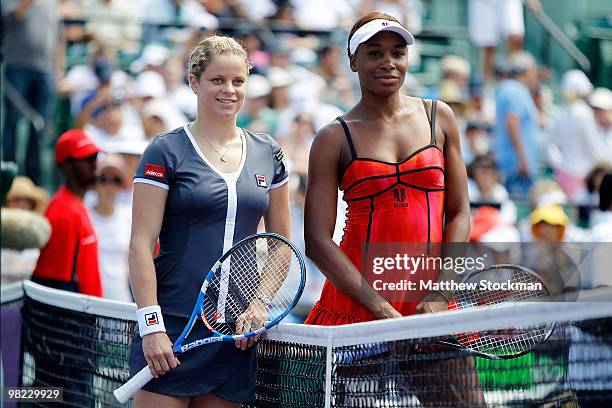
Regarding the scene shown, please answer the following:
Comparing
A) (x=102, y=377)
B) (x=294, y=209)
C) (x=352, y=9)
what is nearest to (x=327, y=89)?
(x=352, y=9)

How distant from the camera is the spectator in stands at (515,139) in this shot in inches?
512

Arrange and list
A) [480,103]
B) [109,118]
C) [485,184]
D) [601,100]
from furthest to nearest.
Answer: [480,103]
[601,100]
[485,184]
[109,118]

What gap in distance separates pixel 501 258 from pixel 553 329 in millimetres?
4533

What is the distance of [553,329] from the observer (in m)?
3.54

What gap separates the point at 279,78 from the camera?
12.9 metres

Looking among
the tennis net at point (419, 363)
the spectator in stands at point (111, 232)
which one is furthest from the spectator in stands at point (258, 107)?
the tennis net at point (419, 363)

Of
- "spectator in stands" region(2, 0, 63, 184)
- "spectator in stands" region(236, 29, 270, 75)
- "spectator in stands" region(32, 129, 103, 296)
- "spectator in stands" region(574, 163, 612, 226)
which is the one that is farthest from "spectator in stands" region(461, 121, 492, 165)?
"spectator in stands" region(32, 129, 103, 296)

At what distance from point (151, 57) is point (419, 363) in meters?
9.16

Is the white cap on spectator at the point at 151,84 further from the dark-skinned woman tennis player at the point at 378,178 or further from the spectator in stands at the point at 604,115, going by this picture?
the dark-skinned woman tennis player at the point at 378,178

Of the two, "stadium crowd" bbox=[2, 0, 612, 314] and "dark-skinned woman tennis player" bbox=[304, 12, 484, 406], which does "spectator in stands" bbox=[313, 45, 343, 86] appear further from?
"dark-skinned woman tennis player" bbox=[304, 12, 484, 406]

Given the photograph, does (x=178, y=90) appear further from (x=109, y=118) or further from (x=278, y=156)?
(x=278, y=156)

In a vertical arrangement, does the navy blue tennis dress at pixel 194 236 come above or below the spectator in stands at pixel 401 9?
below

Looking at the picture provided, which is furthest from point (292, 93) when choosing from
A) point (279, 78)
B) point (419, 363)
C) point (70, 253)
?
point (419, 363)

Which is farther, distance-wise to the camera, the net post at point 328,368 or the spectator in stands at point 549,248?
the spectator in stands at point 549,248
